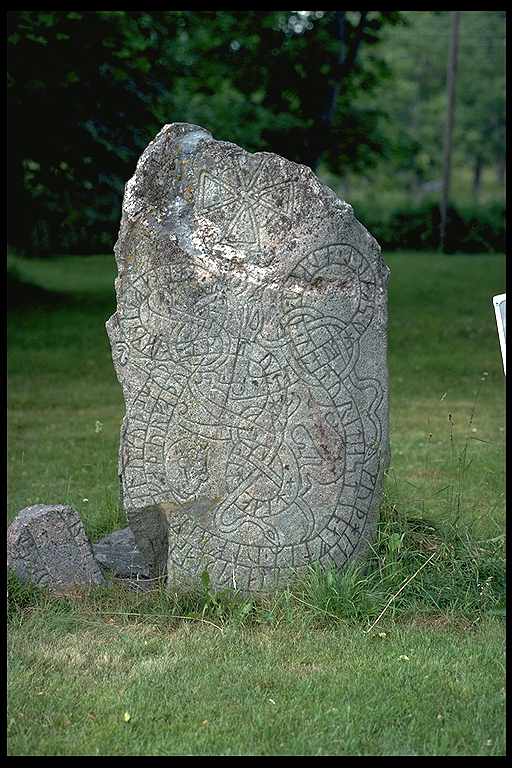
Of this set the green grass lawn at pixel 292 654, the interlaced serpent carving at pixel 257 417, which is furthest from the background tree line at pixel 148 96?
the interlaced serpent carving at pixel 257 417

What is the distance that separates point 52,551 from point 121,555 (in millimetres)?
545

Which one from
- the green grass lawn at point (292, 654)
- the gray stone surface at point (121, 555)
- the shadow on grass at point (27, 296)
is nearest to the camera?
the green grass lawn at point (292, 654)

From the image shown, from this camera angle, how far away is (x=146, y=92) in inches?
622

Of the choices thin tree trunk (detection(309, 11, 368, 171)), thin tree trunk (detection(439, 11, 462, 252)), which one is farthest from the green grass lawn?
thin tree trunk (detection(439, 11, 462, 252))

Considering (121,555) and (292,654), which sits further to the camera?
(121,555)

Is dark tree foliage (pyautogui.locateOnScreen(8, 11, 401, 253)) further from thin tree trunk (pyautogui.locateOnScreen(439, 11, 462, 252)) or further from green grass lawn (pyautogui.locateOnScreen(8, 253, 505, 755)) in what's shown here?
green grass lawn (pyautogui.locateOnScreen(8, 253, 505, 755))

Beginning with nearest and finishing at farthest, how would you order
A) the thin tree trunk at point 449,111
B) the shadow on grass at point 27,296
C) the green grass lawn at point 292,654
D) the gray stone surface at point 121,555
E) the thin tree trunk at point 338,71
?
the green grass lawn at point 292,654
the gray stone surface at point 121,555
the thin tree trunk at point 338,71
the shadow on grass at point 27,296
the thin tree trunk at point 449,111

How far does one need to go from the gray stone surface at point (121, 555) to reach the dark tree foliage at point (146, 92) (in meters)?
8.34

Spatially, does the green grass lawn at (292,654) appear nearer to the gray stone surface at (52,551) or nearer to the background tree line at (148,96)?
the gray stone surface at (52,551)

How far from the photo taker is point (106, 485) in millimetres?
8398

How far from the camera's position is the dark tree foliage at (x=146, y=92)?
48.2ft

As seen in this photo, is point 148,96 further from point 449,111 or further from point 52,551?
point 449,111

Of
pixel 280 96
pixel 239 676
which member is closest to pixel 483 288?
pixel 280 96

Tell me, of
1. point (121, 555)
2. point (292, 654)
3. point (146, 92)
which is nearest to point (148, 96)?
point (146, 92)
